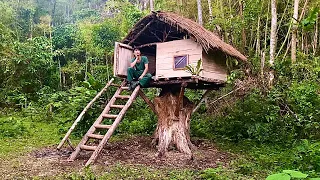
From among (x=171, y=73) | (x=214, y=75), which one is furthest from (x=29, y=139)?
(x=214, y=75)

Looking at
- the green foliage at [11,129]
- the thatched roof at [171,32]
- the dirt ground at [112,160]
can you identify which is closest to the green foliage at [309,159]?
the dirt ground at [112,160]

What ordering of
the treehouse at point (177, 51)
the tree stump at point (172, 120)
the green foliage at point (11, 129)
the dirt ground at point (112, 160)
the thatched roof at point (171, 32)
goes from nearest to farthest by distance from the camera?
the dirt ground at point (112, 160) → the thatched roof at point (171, 32) → the treehouse at point (177, 51) → the tree stump at point (172, 120) → the green foliage at point (11, 129)

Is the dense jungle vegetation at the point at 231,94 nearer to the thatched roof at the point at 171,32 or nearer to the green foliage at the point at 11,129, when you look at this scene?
the green foliage at the point at 11,129

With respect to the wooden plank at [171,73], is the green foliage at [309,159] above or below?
below

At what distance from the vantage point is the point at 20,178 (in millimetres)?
5309

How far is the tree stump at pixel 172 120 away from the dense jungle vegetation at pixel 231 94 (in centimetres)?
141

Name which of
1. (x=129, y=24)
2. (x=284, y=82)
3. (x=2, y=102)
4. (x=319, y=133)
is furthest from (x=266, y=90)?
(x=2, y=102)

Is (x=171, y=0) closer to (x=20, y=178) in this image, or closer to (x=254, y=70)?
(x=254, y=70)

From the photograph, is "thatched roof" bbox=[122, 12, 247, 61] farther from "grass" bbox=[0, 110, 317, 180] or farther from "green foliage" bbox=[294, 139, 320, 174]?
"green foliage" bbox=[294, 139, 320, 174]

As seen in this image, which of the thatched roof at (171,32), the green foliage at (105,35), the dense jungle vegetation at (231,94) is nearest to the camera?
the thatched roof at (171,32)

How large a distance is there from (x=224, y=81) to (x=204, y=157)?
2034 millimetres

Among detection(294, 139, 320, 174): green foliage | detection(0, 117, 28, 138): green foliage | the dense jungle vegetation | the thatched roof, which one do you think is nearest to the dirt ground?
the dense jungle vegetation

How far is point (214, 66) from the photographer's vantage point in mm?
7883

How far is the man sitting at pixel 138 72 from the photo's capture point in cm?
775
